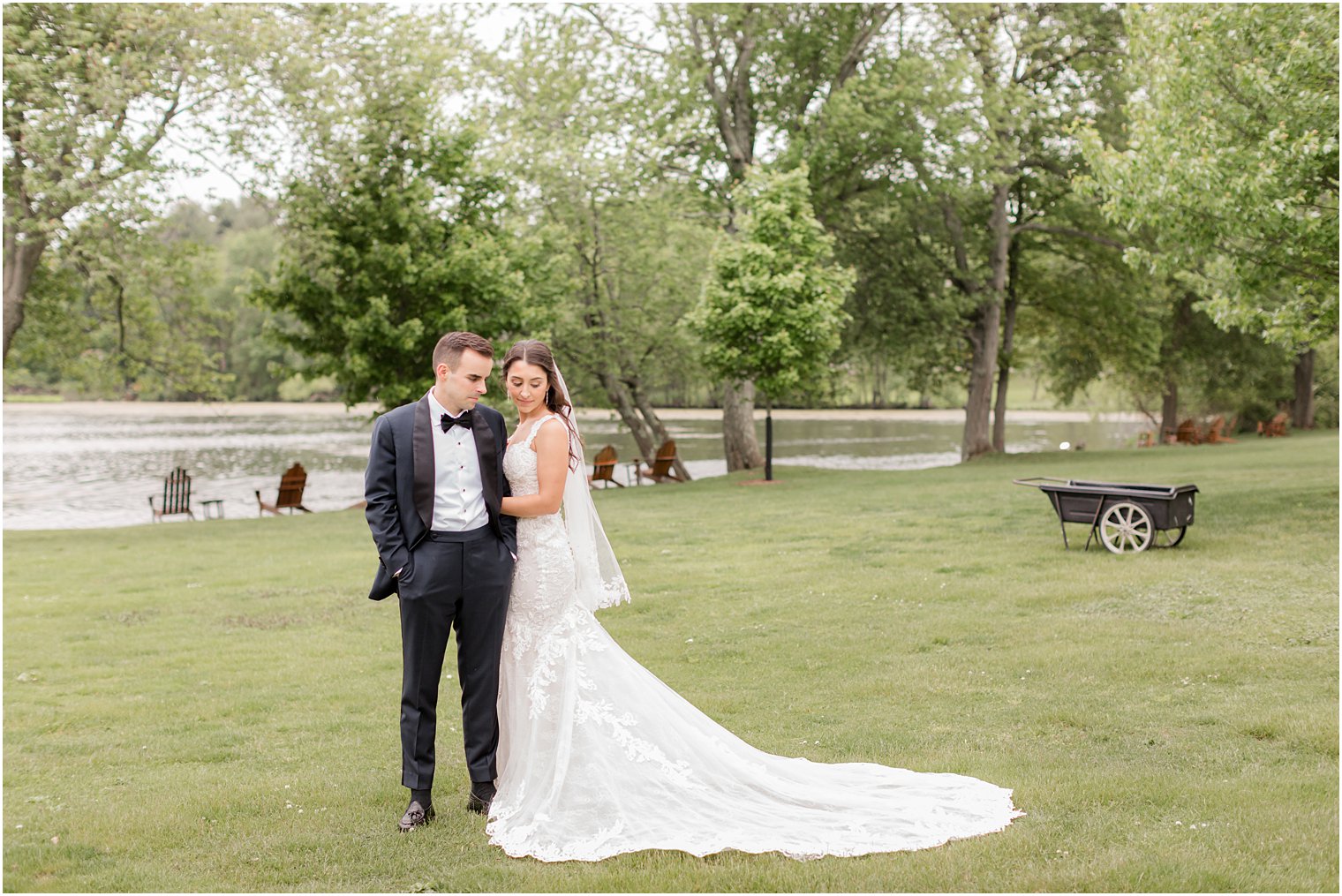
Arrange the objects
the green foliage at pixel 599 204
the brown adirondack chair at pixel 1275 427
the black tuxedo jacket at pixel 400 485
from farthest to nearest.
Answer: the brown adirondack chair at pixel 1275 427, the green foliage at pixel 599 204, the black tuxedo jacket at pixel 400 485

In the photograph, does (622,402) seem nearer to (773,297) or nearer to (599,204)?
(599,204)

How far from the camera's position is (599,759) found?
6.07 meters

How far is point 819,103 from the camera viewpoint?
33.9 metres

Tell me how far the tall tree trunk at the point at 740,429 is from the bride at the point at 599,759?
89.2 feet

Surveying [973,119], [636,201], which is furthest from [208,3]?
[973,119]

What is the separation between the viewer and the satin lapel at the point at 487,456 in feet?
19.7

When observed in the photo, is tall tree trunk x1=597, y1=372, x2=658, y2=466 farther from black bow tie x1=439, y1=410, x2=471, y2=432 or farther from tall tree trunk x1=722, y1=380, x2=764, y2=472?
black bow tie x1=439, y1=410, x2=471, y2=432

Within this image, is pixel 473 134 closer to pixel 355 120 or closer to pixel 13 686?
pixel 355 120

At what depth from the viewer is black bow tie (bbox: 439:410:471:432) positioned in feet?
19.5

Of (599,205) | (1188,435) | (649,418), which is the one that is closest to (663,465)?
(649,418)

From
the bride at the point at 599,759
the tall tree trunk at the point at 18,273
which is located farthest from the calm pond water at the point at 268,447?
the bride at the point at 599,759

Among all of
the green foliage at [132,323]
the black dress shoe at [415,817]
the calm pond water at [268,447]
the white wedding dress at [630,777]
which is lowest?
the calm pond water at [268,447]

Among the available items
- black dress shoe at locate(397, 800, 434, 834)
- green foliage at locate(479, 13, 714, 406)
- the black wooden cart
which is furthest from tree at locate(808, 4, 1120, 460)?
black dress shoe at locate(397, 800, 434, 834)

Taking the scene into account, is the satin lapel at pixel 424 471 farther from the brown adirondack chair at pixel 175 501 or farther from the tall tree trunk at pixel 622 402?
the tall tree trunk at pixel 622 402
